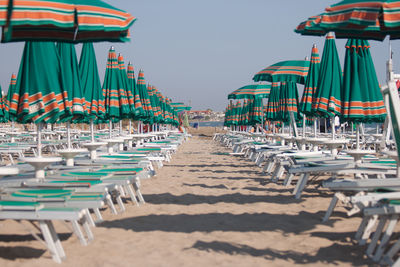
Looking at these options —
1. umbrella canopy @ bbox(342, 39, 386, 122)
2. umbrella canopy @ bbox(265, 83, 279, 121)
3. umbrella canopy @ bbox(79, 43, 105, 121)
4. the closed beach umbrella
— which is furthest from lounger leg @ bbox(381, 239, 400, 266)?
umbrella canopy @ bbox(265, 83, 279, 121)

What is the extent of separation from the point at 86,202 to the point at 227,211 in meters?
2.28

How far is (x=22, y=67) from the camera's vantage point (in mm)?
4945

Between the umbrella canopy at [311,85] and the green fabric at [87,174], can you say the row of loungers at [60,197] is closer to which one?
the green fabric at [87,174]

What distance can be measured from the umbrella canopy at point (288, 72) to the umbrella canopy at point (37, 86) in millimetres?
5865

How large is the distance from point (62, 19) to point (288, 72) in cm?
682

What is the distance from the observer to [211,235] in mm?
4320

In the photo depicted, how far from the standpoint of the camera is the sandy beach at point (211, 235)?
3.60 m

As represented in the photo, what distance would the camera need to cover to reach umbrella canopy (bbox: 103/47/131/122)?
8.74 metres

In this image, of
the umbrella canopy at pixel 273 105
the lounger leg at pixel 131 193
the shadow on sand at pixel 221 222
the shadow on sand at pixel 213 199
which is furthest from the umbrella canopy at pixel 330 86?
the umbrella canopy at pixel 273 105

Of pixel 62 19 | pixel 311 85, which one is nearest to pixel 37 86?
pixel 62 19

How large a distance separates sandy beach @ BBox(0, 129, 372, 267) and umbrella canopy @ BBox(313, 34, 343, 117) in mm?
1420

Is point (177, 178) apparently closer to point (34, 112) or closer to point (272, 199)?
point (272, 199)

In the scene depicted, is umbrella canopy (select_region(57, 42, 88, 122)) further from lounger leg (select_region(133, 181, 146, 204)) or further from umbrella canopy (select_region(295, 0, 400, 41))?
umbrella canopy (select_region(295, 0, 400, 41))

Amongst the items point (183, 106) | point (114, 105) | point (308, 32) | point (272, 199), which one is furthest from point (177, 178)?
point (183, 106)
